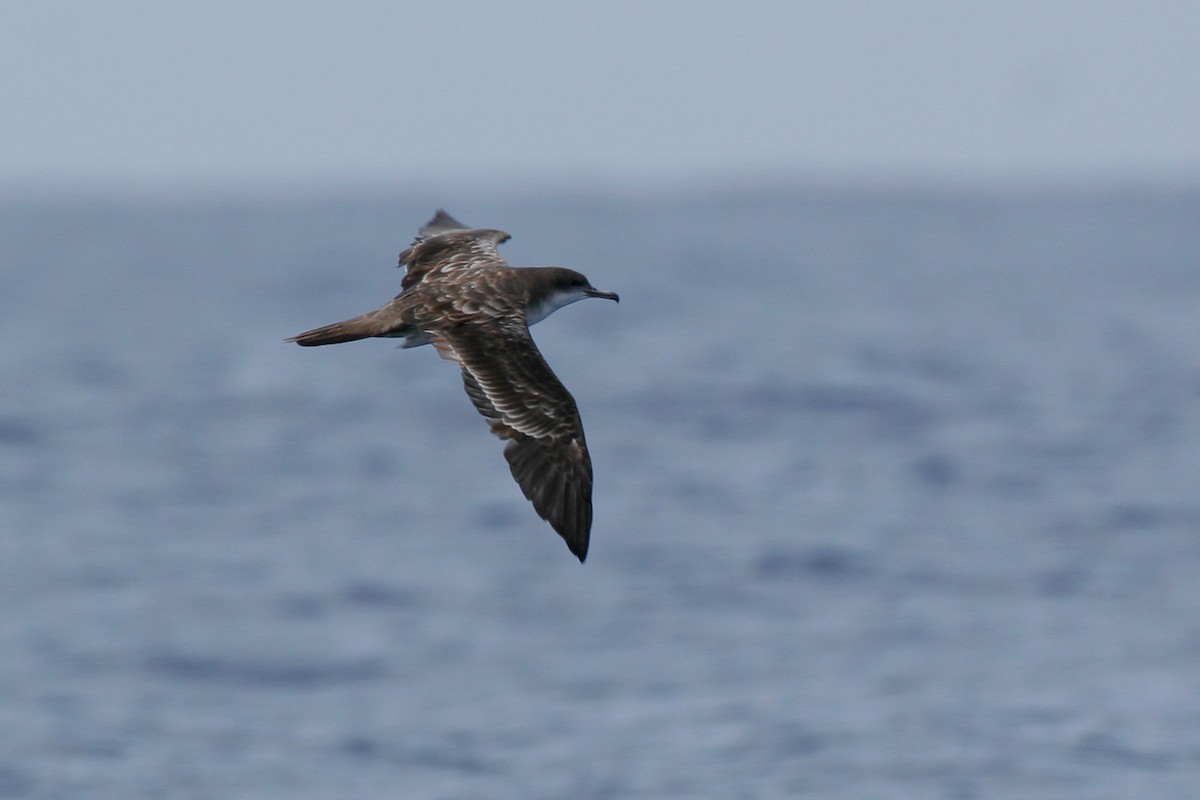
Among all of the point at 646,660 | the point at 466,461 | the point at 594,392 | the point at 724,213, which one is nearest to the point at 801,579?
the point at 646,660

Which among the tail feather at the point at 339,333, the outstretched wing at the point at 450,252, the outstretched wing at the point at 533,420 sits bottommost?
the outstretched wing at the point at 533,420

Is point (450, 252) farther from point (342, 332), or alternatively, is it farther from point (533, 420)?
point (533, 420)

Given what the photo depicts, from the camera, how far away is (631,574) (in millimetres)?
21656

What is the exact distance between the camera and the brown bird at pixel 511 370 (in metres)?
9.63

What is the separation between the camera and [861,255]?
96.2 m

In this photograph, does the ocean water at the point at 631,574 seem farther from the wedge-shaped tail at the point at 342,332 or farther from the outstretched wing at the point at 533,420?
the wedge-shaped tail at the point at 342,332

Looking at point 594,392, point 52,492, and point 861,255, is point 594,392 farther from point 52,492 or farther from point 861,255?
point 861,255

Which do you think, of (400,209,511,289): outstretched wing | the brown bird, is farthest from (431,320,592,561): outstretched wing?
(400,209,511,289): outstretched wing

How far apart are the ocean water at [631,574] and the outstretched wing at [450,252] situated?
4.87 m

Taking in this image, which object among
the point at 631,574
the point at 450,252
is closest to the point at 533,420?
the point at 450,252

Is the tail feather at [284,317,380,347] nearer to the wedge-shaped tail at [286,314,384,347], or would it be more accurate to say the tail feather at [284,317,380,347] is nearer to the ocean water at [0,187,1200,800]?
the wedge-shaped tail at [286,314,384,347]

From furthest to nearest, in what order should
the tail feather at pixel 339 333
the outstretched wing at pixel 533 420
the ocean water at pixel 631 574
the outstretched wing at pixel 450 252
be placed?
the ocean water at pixel 631 574
the outstretched wing at pixel 450 252
the outstretched wing at pixel 533 420
the tail feather at pixel 339 333

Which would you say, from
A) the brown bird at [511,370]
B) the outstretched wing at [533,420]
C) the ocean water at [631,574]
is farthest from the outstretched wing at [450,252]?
the ocean water at [631,574]

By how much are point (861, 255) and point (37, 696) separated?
3217 inches
